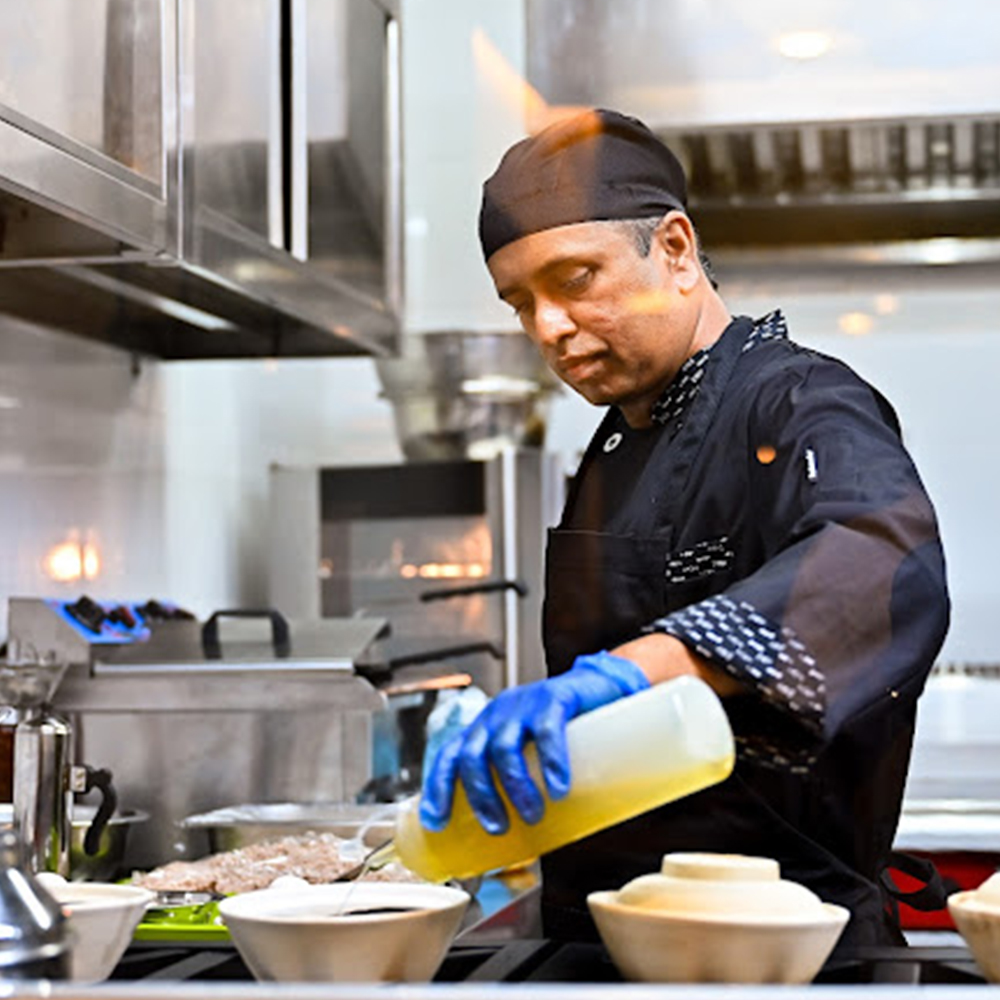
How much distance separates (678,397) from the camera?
1718 millimetres

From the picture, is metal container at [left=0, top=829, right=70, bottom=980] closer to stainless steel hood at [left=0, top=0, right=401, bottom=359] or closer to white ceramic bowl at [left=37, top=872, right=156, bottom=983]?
white ceramic bowl at [left=37, top=872, right=156, bottom=983]

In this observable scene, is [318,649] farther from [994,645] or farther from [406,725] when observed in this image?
[994,645]

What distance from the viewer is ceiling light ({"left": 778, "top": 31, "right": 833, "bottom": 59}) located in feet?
10.3

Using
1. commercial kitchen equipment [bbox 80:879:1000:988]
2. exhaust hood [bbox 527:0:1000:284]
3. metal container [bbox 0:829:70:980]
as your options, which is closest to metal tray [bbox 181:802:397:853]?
commercial kitchen equipment [bbox 80:879:1000:988]

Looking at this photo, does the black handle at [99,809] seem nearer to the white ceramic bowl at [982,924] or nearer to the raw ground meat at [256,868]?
the raw ground meat at [256,868]

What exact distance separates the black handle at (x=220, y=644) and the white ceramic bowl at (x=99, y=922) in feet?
4.65

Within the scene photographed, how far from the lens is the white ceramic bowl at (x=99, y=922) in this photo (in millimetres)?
1121

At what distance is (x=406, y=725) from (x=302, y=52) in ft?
3.04

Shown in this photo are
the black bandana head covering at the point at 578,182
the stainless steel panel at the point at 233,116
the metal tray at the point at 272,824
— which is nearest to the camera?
the black bandana head covering at the point at 578,182

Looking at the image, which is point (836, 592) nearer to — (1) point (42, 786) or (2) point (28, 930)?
(2) point (28, 930)

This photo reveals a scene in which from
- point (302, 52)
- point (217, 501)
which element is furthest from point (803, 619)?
point (217, 501)

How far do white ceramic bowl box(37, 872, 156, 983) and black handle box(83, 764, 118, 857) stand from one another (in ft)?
2.87

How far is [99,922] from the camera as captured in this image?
114cm

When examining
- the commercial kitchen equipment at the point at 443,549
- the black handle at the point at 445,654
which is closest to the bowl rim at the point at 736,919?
the black handle at the point at 445,654
